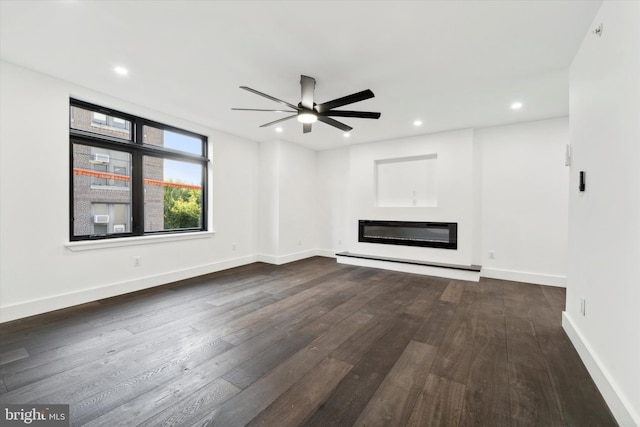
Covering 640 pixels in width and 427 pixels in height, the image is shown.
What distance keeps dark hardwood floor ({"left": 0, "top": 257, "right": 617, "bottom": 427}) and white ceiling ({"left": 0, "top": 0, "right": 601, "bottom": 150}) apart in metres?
2.65

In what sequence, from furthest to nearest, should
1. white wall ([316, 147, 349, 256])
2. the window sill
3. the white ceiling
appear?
white wall ([316, 147, 349, 256]) → the window sill → the white ceiling

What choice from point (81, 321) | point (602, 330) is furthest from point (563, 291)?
point (81, 321)

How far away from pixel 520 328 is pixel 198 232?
475cm

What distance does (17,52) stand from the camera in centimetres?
255

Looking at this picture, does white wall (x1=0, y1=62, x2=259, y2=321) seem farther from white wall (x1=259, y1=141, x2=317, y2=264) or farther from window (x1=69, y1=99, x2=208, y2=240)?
white wall (x1=259, y1=141, x2=317, y2=264)

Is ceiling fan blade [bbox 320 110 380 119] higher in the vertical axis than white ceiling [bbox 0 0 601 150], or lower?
lower

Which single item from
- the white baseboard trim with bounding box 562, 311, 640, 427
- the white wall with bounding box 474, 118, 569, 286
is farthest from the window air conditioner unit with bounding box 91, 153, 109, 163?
the white wall with bounding box 474, 118, 569, 286

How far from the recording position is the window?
341 cm

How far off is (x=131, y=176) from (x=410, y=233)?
4.94 metres

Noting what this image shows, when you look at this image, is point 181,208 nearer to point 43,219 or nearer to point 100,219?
point 100,219

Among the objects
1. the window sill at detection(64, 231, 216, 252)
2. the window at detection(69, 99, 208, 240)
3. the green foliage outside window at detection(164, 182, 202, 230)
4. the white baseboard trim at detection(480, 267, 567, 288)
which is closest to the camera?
the window sill at detection(64, 231, 216, 252)

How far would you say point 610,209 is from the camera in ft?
5.48

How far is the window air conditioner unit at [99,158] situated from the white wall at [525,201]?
5.95 meters

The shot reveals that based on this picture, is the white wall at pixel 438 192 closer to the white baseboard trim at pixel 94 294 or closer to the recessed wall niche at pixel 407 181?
the recessed wall niche at pixel 407 181
